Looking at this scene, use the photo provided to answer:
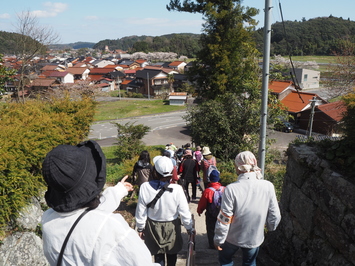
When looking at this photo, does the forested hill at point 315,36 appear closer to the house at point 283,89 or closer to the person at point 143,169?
the house at point 283,89

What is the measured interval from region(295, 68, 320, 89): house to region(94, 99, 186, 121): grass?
22475 millimetres

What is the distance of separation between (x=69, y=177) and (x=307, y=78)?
52848mm

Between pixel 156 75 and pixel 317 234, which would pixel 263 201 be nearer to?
pixel 317 234

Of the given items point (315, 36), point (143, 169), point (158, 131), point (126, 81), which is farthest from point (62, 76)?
point (315, 36)

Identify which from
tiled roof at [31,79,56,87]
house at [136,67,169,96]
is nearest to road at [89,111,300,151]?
tiled roof at [31,79,56,87]

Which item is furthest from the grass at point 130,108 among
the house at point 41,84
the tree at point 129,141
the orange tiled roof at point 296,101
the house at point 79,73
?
the house at point 79,73

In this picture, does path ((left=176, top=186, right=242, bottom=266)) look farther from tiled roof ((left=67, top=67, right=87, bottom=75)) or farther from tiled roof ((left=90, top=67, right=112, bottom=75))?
tiled roof ((left=90, top=67, right=112, bottom=75))

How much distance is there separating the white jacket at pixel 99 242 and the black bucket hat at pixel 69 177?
7 centimetres

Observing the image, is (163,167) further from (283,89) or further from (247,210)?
(283,89)

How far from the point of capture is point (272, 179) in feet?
26.2

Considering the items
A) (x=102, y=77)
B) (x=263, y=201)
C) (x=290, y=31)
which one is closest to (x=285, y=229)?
Result: (x=263, y=201)

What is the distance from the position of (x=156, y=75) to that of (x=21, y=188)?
5007 cm

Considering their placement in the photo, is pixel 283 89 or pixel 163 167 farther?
pixel 283 89

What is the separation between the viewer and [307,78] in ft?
156
